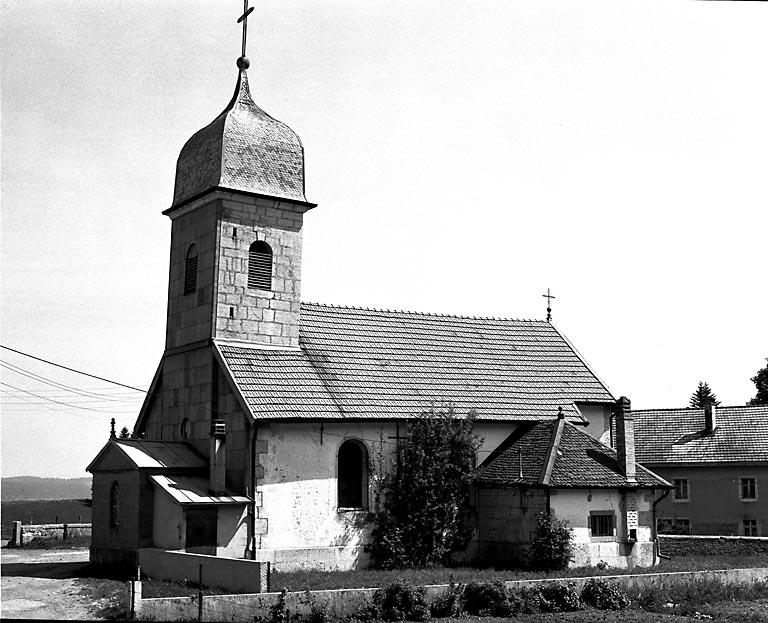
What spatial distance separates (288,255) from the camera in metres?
32.6

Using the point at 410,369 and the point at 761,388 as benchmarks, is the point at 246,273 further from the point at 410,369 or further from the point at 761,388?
the point at 761,388

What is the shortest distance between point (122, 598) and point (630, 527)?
54.3 ft

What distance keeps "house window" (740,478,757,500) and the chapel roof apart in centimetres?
2868

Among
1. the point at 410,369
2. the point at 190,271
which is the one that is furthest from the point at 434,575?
the point at 190,271

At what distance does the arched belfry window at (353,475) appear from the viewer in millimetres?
30734

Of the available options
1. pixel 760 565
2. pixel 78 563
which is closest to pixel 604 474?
→ pixel 760 565

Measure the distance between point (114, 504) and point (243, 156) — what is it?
1230cm

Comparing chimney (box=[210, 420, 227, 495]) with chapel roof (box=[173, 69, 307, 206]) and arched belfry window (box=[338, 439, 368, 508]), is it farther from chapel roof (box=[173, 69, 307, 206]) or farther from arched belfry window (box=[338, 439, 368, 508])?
chapel roof (box=[173, 69, 307, 206])

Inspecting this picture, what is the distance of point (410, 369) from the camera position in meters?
34.5

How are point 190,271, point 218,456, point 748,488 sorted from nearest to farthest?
point 218,456, point 190,271, point 748,488

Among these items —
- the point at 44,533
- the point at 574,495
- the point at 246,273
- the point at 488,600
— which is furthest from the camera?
the point at 44,533

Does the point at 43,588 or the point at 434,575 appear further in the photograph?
the point at 434,575

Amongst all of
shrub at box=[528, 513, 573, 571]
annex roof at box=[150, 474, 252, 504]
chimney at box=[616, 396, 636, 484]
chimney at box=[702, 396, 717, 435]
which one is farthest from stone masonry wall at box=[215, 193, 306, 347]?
chimney at box=[702, 396, 717, 435]

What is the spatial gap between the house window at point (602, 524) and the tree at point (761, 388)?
43881 mm
